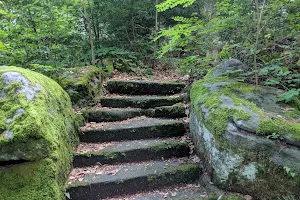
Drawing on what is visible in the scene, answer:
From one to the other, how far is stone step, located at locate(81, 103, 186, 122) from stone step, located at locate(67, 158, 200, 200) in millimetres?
1264

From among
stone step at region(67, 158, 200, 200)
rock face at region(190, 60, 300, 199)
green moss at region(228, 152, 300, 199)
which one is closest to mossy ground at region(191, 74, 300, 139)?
rock face at region(190, 60, 300, 199)

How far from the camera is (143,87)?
19.1 feet

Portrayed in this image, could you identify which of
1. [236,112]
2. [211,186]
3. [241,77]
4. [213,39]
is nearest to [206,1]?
[213,39]

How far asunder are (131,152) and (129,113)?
1.21 m

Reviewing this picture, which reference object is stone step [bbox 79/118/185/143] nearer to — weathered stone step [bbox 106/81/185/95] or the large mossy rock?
the large mossy rock

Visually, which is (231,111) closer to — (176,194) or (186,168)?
(186,168)

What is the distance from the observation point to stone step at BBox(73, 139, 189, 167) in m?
3.56

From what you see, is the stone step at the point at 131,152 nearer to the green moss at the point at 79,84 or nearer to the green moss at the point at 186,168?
the green moss at the point at 186,168

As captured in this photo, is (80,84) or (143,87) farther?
(143,87)

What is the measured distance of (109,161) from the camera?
3.62 meters

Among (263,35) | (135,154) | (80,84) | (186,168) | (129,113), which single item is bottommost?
(186,168)

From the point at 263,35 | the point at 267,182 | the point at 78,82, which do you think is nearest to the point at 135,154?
the point at 267,182

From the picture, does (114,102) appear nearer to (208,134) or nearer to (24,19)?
(208,134)

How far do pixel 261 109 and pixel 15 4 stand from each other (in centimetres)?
621
